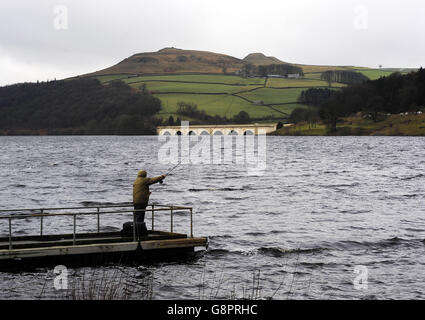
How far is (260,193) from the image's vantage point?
176ft

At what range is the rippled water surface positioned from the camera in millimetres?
21422

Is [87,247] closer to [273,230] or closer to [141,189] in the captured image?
[141,189]

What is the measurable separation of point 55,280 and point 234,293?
6.41 meters

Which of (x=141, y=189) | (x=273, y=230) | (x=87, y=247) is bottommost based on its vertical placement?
(x=273, y=230)

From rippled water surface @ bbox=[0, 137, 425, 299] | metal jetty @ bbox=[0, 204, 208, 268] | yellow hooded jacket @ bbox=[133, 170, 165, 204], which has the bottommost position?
rippled water surface @ bbox=[0, 137, 425, 299]

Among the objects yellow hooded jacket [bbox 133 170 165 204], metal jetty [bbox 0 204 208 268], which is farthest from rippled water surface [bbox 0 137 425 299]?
yellow hooded jacket [bbox 133 170 165 204]

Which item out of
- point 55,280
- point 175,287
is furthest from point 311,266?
point 55,280

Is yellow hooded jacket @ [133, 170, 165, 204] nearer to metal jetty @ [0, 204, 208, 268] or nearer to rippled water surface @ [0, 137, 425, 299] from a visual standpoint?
metal jetty @ [0, 204, 208, 268]

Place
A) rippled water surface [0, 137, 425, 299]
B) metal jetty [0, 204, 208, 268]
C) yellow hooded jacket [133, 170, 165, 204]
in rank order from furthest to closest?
yellow hooded jacket [133, 170, 165, 204] → metal jetty [0, 204, 208, 268] → rippled water surface [0, 137, 425, 299]

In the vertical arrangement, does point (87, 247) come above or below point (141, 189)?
below

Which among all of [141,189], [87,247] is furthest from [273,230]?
[87,247]

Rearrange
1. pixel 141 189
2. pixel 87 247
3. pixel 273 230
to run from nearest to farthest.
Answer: pixel 87 247, pixel 141 189, pixel 273 230

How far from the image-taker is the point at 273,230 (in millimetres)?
33562
